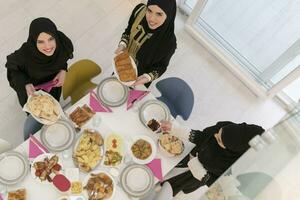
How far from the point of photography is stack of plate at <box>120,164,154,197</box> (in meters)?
2.92

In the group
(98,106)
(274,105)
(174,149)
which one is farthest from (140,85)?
(274,105)

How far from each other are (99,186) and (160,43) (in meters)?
1.31

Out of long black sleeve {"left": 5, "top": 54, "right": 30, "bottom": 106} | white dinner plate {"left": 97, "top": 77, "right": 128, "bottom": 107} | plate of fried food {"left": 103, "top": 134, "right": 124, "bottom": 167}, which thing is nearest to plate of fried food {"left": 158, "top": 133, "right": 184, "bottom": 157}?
plate of fried food {"left": 103, "top": 134, "right": 124, "bottom": 167}


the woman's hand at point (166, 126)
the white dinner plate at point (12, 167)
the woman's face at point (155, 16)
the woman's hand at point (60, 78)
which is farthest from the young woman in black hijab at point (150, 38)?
the white dinner plate at point (12, 167)

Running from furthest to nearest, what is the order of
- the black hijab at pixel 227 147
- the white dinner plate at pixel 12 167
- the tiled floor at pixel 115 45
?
the tiled floor at pixel 115 45 → the white dinner plate at pixel 12 167 → the black hijab at pixel 227 147

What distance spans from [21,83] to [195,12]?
2343 mm

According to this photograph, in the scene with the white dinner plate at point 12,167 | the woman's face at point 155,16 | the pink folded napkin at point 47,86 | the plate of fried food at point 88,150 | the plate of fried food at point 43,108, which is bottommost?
the white dinner plate at point 12,167

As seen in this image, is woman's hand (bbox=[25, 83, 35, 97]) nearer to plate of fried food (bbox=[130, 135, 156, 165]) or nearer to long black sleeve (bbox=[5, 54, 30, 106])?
long black sleeve (bbox=[5, 54, 30, 106])

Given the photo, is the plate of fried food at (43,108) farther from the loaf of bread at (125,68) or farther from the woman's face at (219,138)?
the woman's face at (219,138)

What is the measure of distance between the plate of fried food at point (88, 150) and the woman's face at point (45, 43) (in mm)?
692

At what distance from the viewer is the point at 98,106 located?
3166mm

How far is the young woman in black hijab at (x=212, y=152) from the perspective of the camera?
2658mm

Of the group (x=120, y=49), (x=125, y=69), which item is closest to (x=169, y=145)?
(x=125, y=69)

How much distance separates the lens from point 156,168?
3045mm
